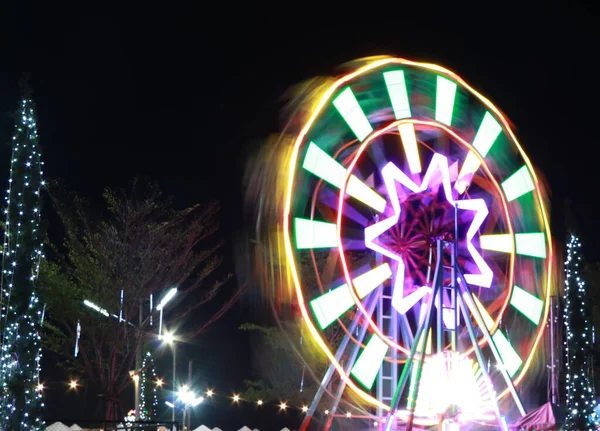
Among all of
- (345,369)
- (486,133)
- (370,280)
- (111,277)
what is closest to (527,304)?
(486,133)

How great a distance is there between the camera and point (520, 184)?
1650 centimetres

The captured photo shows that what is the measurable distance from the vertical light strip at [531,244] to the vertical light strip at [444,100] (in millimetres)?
2934

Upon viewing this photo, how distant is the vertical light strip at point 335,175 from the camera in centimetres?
1369

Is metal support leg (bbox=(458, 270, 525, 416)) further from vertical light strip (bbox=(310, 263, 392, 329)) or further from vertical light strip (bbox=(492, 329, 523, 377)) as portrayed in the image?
vertical light strip (bbox=(310, 263, 392, 329))

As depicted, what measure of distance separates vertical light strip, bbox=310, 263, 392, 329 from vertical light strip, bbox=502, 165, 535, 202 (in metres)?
3.49

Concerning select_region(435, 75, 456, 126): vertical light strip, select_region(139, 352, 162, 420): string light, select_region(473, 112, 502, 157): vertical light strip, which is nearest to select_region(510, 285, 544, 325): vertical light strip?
select_region(473, 112, 502, 157): vertical light strip

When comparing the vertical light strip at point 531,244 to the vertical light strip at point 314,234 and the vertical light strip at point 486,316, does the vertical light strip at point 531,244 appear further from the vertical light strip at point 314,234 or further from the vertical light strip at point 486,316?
the vertical light strip at point 314,234

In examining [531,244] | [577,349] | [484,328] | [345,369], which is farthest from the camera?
[577,349]

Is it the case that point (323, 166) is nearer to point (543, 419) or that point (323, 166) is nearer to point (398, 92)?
point (398, 92)

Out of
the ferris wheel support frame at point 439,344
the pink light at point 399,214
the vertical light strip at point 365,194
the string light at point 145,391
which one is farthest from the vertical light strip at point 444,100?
the string light at point 145,391

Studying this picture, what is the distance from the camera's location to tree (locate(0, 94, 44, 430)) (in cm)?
1150

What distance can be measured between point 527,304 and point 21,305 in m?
10.0

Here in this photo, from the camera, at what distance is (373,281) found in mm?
14664

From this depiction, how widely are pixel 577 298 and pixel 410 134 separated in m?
6.45
